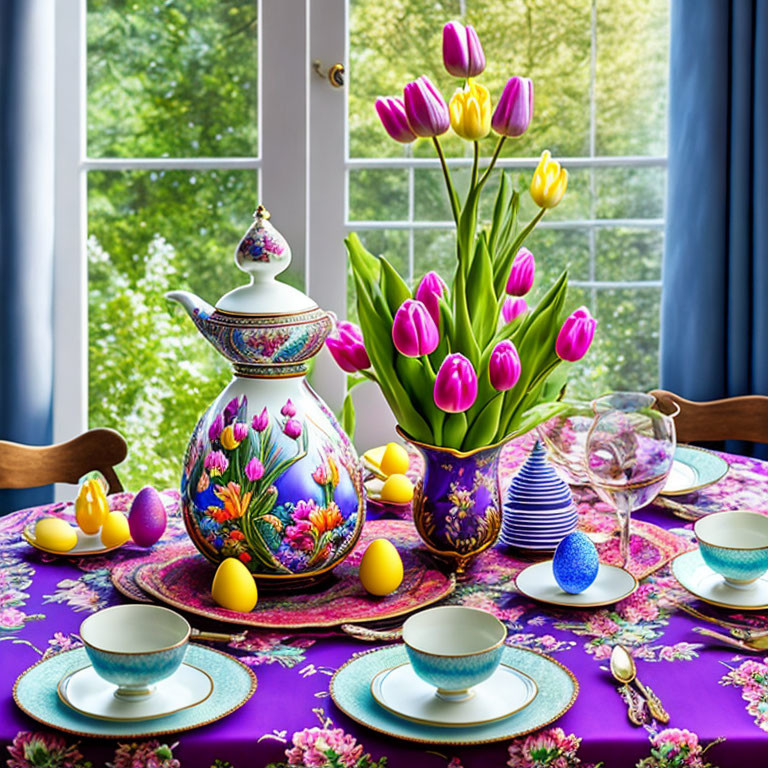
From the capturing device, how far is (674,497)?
1591 millimetres

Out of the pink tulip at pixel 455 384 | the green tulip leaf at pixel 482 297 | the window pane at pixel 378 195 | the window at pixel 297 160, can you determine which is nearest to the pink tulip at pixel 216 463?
the pink tulip at pixel 455 384

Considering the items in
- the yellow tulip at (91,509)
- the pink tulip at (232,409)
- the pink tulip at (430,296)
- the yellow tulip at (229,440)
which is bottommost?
the yellow tulip at (91,509)

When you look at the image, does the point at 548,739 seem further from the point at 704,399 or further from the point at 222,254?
the point at 222,254

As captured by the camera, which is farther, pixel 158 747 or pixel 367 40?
pixel 367 40

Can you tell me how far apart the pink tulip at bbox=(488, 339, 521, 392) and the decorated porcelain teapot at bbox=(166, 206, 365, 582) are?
0.63 feet

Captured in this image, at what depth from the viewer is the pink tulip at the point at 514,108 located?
3.95 feet

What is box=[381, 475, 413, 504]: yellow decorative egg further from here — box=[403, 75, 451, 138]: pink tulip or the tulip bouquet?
box=[403, 75, 451, 138]: pink tulip

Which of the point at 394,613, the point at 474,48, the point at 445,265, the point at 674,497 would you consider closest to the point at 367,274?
the point at 474,48

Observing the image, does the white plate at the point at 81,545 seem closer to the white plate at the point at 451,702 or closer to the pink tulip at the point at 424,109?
the white plate at the point at 451,702

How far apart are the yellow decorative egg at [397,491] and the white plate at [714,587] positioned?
0.45 metres

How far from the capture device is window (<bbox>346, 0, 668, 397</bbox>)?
252 centimetres

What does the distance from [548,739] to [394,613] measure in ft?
0.92

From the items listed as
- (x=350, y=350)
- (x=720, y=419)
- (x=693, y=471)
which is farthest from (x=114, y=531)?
(x=720, y=419)

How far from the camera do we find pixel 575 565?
45.6 inches
